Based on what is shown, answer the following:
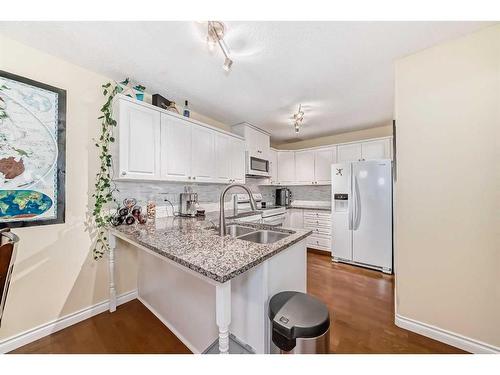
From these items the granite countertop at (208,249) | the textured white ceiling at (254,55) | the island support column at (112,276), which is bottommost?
the island support column at (112,276)

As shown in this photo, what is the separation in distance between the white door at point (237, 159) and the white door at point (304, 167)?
1.43 m

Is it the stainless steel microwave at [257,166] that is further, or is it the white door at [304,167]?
the white door at [304,167]

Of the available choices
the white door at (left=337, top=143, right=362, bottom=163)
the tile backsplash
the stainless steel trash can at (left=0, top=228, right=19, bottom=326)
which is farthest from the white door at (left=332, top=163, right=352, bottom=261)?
the stainless steel trash can at (left=0, top=228, right=19, bottom=326)

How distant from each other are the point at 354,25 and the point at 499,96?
1.08m

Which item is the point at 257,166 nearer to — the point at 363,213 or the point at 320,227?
the point at 320,227

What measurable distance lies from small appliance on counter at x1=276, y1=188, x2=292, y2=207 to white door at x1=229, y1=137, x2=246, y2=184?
141 centimetres

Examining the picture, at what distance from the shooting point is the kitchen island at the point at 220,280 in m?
0.86

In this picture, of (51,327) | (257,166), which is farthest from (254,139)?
(51,327)

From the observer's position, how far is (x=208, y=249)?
3.61 ft

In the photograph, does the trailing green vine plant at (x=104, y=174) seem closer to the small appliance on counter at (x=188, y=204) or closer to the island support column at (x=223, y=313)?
the small appliance on counter at (x=188, y=204)

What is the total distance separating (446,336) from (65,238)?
10.5ft

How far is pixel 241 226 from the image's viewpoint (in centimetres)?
185

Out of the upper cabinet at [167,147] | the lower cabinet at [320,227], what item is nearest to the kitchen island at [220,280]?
the upper cabinet at [167,147]
